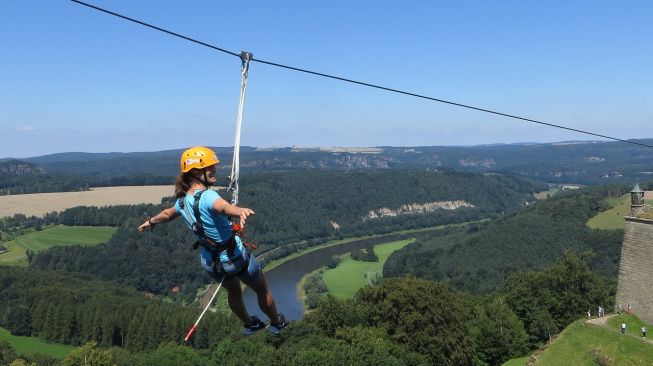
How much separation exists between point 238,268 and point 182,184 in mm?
1327

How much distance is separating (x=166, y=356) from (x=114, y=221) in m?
109

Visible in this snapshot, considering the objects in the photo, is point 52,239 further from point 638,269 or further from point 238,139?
point 238,139

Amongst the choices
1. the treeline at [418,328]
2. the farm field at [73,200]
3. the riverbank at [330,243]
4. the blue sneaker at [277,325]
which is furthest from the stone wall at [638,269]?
the farm field at [73,200]

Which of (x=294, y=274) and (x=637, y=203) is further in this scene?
(x=294, y=274)

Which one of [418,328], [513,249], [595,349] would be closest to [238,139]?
[595,349]

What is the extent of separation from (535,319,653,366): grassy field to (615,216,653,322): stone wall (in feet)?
8.28

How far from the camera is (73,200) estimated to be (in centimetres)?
15750

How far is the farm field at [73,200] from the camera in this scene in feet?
476

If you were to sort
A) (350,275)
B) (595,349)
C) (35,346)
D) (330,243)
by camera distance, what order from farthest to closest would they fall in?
1. (330,243)
2. (350,275)
3. (35,346)
4. (595,349)

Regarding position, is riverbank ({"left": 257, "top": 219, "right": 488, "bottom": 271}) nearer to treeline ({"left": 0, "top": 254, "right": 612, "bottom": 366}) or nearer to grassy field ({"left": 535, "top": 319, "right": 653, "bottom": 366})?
treeline ({"left": 0, "top": 254, "right": 612, "bottom": 366})

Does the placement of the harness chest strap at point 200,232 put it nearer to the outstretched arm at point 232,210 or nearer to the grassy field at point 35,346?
the outstretched arm at point 232,210

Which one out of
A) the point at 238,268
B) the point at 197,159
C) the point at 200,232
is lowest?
the point at 238,268

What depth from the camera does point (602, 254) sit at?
87.2m

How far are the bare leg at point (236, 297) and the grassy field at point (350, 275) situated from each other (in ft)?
262
